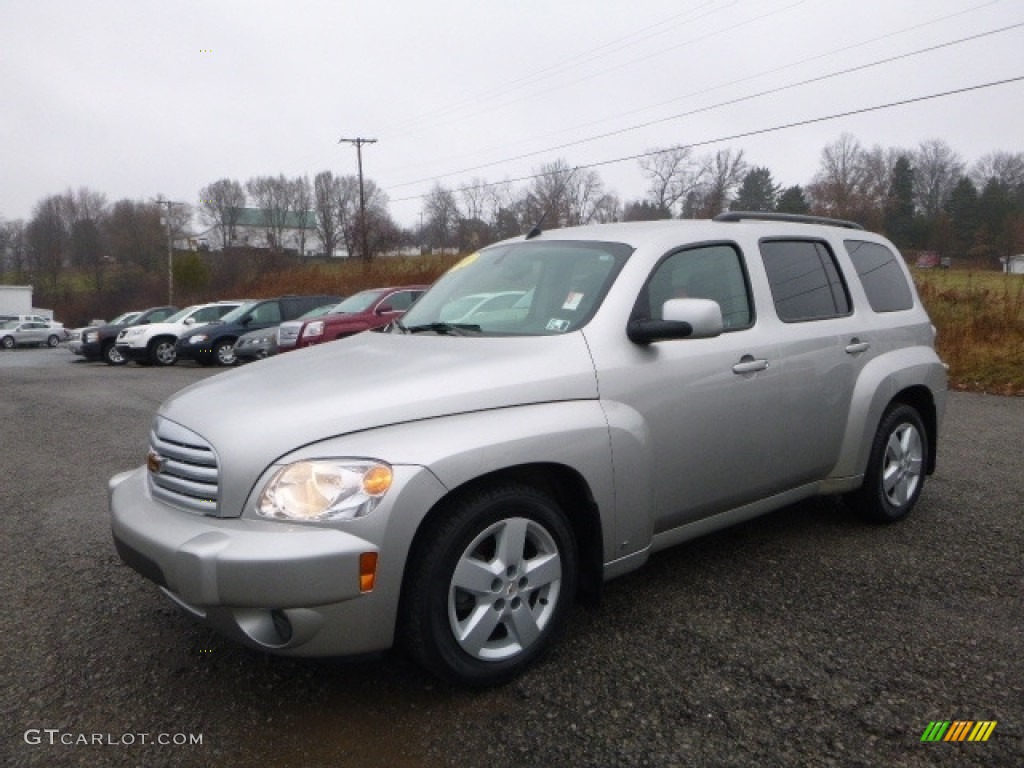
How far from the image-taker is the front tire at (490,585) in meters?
2.55

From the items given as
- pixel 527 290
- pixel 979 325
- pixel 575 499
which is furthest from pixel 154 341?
pixel 575 499

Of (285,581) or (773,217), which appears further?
(773,217)

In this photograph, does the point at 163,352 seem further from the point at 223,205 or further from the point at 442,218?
the point at 223,205

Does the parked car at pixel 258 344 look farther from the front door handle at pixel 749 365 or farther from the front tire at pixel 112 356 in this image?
the front door handle at pixel 749 365

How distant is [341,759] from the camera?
95.2 inches

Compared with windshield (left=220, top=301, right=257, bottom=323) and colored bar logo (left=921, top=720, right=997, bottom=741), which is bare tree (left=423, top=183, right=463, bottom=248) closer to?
windshield (left=220, top=301, right=257, bottom=323)

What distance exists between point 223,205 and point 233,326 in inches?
2544

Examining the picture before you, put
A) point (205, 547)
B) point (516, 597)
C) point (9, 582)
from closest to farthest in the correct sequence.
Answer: point (205, 547) → point (516, 597) → point (9, 582)

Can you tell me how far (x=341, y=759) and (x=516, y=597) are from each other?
0.77m

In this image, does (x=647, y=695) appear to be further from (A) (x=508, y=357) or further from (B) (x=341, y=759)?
(A) (x=508, y=357)

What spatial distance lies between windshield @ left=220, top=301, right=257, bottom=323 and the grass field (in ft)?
47.7

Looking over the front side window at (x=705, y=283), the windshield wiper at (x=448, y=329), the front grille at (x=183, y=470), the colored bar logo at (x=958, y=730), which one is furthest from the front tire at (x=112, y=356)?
the colored bar logo at (x=958, y=730)

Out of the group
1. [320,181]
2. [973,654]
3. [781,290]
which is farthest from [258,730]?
[320,181]

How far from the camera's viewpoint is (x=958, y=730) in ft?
8.13
